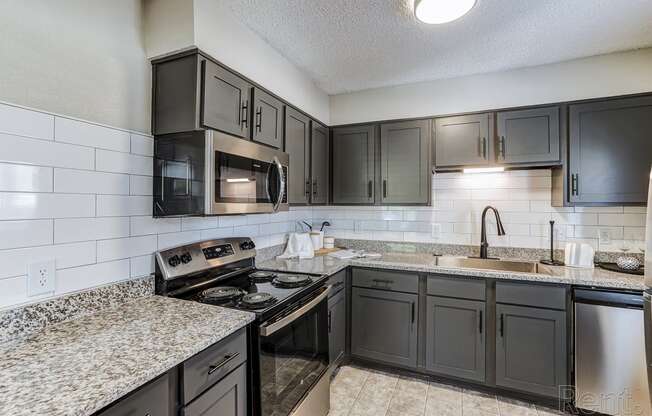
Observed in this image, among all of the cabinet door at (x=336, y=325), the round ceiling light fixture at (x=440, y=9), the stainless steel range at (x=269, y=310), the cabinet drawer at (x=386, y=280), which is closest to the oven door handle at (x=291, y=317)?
the stainless steel range at (x=269, y=310)

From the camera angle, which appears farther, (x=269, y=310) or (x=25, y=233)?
(x=269, y=310)

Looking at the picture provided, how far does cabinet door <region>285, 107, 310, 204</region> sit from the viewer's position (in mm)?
2296

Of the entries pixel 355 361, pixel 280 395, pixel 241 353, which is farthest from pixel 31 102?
pixel 355 361

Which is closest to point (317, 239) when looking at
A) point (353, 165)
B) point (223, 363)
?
point (353, 165)

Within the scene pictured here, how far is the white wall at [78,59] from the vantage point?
114cm

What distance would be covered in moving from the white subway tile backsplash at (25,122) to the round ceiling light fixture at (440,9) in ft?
5.73

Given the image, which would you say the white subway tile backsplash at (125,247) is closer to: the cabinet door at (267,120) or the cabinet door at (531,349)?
the cabinet door at (267,120)

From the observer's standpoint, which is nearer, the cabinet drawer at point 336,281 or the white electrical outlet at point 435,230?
the cabinet drawer at point 336,281

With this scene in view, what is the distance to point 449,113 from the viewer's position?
2598 millimetres

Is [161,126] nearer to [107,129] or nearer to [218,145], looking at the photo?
[107,129]

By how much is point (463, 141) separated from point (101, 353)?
101 inches

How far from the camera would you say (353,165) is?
286 cm

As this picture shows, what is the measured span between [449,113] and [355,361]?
2.19m

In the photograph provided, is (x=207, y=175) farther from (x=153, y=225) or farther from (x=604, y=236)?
(x=604, y=236)
